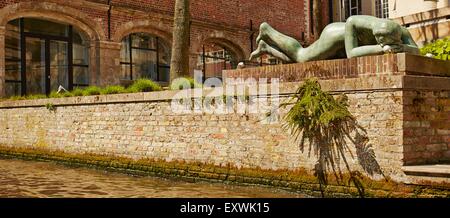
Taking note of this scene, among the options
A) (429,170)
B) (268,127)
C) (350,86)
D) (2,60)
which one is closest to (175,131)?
(268,127)

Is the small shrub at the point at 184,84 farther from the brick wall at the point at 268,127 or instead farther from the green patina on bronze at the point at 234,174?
the green patina on bronze at the point at 234,174

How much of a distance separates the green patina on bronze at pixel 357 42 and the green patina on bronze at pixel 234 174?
1989 millimetres

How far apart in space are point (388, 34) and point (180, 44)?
682 centimetres

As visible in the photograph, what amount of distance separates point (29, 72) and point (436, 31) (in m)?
12.8

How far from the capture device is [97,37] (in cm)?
1758

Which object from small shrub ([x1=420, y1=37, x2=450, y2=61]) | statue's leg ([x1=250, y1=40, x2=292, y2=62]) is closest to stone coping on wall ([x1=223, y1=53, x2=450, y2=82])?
statue's leg ([x1=250, y1=40, x2=292, y2=62])

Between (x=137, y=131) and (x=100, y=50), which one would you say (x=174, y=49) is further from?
(x=100, y=50)

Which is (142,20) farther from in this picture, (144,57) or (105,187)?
(105,187)

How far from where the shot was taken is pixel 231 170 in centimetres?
909

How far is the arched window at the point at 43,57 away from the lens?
16766 millimetres

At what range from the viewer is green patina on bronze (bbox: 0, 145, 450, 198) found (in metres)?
6.83

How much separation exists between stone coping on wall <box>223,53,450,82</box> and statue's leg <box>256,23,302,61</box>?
0.56 metres

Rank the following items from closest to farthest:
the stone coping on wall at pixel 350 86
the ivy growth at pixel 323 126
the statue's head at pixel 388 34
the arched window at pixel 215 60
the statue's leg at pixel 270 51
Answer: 1. the stone coping on wall at pixel 350 86
2. the ivy growth at pixel 323 126
3. the statue's head at pixel 388 34
4. the statue's leg at pixel 270 51
5. the arched window at pixel 215 60

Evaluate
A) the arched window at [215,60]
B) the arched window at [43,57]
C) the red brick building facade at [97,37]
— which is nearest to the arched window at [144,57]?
the red brick building facade at [97,37]
